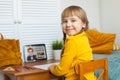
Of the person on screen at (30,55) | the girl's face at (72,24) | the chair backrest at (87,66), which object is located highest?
the girl's face at (72,24)

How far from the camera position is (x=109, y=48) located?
2363 mm

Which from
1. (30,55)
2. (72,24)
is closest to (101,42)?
(30,55)

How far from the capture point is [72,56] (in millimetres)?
1357

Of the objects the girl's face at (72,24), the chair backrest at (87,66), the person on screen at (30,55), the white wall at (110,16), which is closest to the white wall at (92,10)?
the white wall at (110,16)

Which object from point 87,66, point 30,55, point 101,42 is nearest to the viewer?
point 87,66

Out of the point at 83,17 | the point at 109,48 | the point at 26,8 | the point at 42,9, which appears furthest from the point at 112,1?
the point at 83,17

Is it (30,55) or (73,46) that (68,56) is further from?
(30,55)

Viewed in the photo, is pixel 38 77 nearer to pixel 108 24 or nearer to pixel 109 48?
pixel 109 48

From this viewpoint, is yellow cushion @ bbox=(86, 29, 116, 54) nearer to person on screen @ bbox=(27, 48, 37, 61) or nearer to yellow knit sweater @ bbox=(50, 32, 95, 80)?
person on screen @ bbox=(27, 48, 37, 61)

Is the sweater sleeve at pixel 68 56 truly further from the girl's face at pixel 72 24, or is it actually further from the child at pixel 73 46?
the girl's face at pixel 72 24

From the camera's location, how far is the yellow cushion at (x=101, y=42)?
2373 millimetres

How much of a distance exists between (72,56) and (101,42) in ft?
3.76

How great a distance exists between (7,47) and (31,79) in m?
0.54

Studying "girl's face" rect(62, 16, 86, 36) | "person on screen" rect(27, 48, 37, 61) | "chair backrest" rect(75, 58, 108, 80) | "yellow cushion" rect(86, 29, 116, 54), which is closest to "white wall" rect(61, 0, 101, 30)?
"yellow cushion" rect(86, 29, 116, 54)
